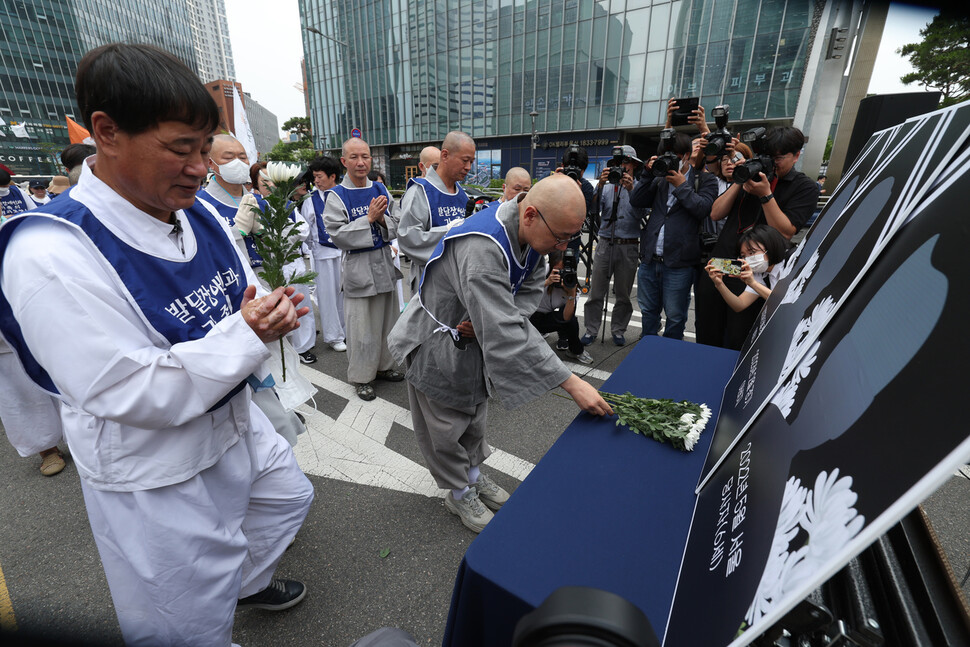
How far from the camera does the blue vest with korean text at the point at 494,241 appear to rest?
1882mm

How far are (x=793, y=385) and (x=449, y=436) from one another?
1.59 meters

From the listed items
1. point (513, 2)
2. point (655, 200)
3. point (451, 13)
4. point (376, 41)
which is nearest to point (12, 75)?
point (376, 41)

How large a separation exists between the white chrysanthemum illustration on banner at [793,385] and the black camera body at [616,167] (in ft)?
12.2

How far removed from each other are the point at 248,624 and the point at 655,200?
4469 mm

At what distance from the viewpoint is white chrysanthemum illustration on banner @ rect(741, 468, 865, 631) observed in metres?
0.54

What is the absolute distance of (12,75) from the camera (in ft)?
161

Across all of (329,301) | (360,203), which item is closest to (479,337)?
(360,203)

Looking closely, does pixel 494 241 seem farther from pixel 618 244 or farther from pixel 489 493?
pixel 618 244

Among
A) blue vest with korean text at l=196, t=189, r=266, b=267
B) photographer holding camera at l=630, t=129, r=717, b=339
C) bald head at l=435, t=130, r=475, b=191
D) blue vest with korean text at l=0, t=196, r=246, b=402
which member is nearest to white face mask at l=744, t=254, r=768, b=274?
photographer holding camera at l=630, t=129, r=717, b=339

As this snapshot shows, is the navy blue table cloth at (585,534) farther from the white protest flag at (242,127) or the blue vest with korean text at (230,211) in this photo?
the white protest flag at (242,127)

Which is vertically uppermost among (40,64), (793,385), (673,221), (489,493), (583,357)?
(40,64)

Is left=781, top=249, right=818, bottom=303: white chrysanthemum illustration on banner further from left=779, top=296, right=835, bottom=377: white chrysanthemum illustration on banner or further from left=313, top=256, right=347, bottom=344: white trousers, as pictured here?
left=313, top=256, right=347, bottom=344: white trousers

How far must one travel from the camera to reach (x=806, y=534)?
62 cm

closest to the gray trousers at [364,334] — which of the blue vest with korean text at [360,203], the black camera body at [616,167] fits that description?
the blue vest with korean text at [360,203]
